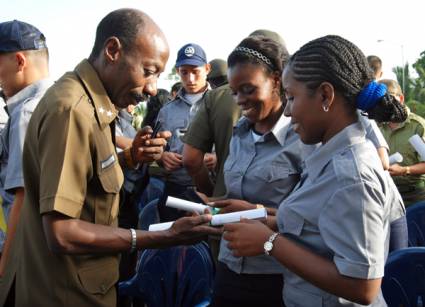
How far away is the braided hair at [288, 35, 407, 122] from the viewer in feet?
5.30

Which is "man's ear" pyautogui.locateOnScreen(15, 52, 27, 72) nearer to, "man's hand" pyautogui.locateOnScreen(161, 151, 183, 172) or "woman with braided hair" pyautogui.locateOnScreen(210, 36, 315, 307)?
"woman with braided hair" pyautogui.locateOnScreen(210, 36, 315, 307)

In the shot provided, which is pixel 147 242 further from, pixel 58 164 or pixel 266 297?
pixel 266 297

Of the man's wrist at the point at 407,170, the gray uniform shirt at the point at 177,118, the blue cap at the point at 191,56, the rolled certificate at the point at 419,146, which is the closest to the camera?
the rolled certificate at the point at 419,146

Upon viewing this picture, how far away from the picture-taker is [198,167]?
3301 mm

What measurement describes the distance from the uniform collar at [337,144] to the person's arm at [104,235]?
1.62 feet

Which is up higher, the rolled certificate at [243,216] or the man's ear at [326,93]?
the man's ear at [326,93]

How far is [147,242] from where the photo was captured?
189 cm

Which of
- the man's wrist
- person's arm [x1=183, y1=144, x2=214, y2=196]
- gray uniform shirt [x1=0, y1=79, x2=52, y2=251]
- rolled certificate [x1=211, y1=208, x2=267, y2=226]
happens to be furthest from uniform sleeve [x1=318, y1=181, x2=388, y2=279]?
the man's wrist

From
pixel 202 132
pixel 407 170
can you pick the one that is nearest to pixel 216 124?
pixel 202 132

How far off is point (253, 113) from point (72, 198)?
1.04 metres

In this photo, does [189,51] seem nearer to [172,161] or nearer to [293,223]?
[172,161]

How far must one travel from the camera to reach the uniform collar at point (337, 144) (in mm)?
1590

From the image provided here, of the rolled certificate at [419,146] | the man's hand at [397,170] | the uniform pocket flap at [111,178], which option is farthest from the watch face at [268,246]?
the man's hand at [397,170]

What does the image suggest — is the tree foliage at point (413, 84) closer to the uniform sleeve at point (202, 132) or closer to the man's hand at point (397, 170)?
the man's hand at point (397, 170)
